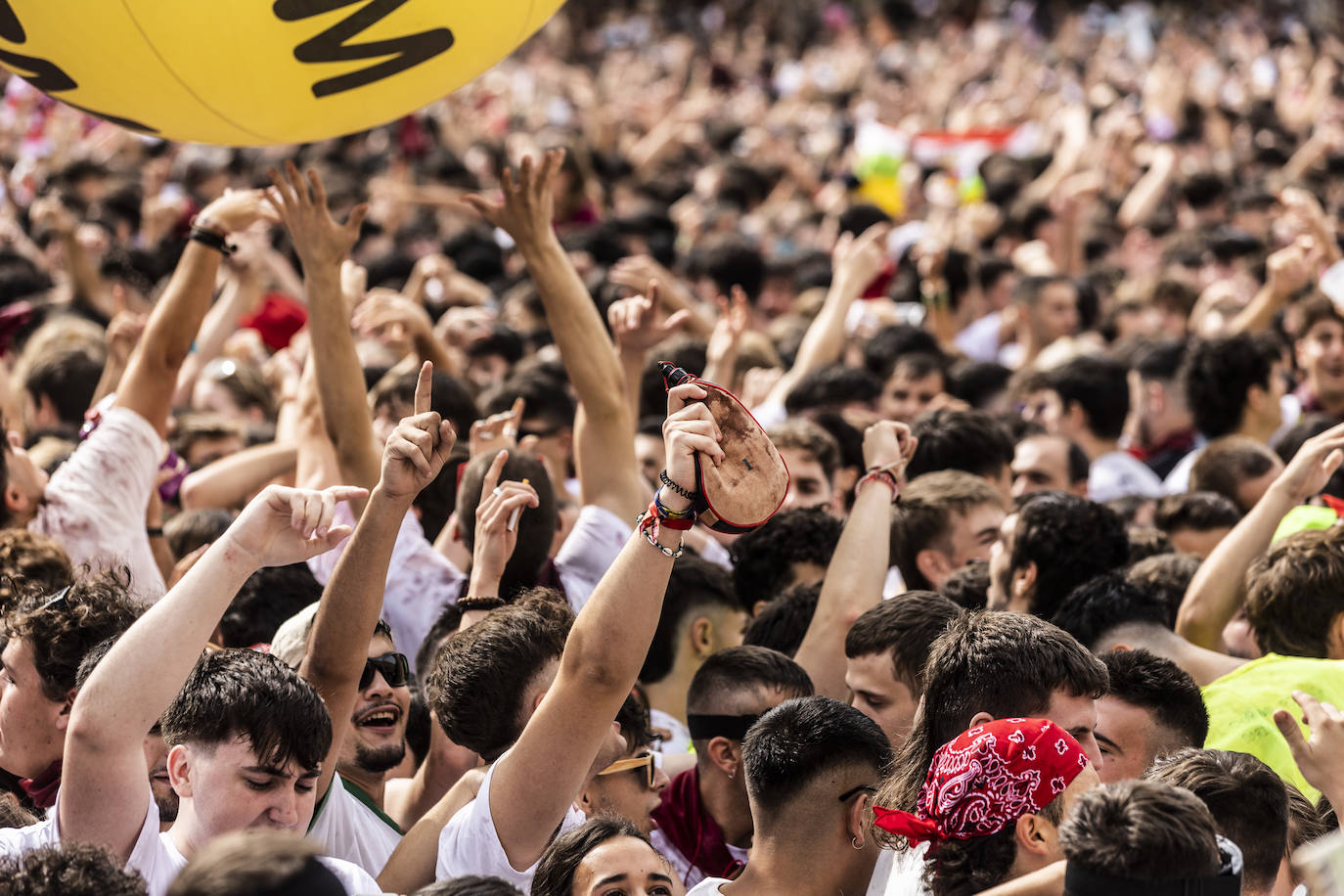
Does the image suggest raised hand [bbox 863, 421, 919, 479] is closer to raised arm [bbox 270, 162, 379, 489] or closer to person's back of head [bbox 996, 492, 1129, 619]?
person's back of head [bbox 996, 492, 1129, 619]

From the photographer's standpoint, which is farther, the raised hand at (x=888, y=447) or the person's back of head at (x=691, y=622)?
the person's back of head at (x=691, y=622)

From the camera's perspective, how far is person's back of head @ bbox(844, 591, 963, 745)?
3.64m

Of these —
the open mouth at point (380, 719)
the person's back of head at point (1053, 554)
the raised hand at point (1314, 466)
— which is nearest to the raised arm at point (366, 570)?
the open mouth at point (380, 719)

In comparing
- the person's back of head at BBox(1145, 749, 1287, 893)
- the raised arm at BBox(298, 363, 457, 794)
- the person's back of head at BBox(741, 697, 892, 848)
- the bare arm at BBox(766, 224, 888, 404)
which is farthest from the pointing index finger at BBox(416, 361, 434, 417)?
the bare arm at BBox(766, 224, 888, 404)

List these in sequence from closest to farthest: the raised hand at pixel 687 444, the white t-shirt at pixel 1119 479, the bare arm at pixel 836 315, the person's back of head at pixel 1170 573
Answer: the raised hand at pixel 687 444 → the person's back of head at pixel 1170 573 → the white t-shirt at pixel 1119 479 → the bare arm at pixel 836 315

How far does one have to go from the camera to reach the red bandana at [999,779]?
8.56 feet

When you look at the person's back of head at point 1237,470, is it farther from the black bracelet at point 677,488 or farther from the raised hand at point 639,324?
the black bracelet at point 677,488

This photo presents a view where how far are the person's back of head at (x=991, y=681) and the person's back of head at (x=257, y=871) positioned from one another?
1.25 metres

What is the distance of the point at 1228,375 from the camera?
257 inches

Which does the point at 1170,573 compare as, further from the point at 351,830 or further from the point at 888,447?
the point at 351,830

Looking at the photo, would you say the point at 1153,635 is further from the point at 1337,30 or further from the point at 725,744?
the point at 1337,30

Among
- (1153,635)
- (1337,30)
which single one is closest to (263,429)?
(1153,635)

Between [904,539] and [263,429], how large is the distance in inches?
118

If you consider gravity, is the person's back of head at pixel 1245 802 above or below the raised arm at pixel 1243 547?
above
